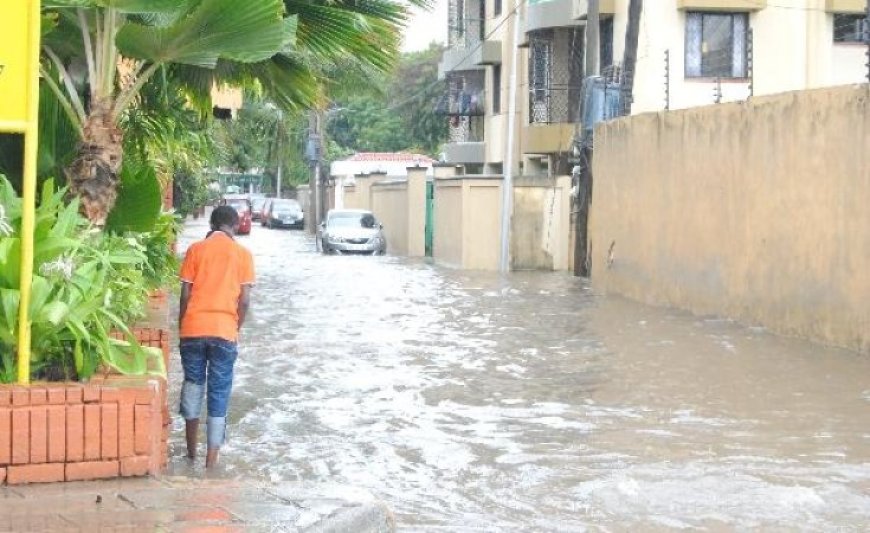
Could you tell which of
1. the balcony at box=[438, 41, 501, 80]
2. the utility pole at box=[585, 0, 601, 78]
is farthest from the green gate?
the utility pole at box=[585, 0, 601, 78]

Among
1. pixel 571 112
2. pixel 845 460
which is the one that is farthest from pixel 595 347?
pixel 571 112

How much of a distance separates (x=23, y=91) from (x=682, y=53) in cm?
2836

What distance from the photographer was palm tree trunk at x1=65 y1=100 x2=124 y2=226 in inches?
357

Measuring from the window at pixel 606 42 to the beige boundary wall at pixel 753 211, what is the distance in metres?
10.2

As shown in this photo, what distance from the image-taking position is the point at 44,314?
709cm

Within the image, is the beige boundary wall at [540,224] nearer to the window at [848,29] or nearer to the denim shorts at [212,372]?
the window at [848,29]

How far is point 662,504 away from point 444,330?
34.8ft

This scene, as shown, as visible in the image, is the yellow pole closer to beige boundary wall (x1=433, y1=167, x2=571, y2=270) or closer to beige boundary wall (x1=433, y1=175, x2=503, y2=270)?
beige boundary wall (x1=433, y1=167, x2=571, y2=270)

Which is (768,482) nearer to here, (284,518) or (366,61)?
(284,518)

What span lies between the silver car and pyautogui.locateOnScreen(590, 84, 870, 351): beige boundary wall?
16.5 m

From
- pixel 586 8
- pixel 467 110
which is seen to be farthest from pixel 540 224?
pixel 467 110

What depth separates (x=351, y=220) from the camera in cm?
4134

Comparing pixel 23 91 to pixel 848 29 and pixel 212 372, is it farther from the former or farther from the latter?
pixel 848 29

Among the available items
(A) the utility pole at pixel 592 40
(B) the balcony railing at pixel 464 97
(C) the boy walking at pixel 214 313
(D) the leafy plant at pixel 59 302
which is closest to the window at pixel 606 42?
(A) the utility pole at pixel 592 40
